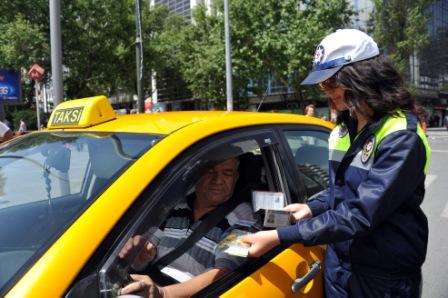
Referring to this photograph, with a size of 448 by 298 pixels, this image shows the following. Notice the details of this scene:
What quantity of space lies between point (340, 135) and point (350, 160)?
0.98 ft

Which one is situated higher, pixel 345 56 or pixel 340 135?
pixel 345 56

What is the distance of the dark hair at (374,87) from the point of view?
1.83m

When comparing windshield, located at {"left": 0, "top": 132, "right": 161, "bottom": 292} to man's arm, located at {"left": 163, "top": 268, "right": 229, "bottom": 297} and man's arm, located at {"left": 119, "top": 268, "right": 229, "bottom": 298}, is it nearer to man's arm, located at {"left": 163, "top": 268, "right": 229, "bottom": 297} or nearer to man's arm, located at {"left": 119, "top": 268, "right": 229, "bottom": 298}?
man's arm, located at {"left": 119, "top": 268, "right": 229, "bottom": 298}

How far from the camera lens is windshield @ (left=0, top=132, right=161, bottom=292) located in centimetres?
157

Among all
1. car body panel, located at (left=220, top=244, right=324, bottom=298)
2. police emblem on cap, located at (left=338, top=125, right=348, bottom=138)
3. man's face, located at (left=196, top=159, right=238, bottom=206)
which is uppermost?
police emblem on cap, located at (left=338, top=125, right=348, bottom=138)

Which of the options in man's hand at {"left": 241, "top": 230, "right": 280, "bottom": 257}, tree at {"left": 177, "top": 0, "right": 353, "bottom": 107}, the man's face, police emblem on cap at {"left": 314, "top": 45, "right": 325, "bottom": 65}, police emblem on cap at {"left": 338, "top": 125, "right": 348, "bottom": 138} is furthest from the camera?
tree at {"left": 177, "top": 0, "right": 353, "bottom": 107}

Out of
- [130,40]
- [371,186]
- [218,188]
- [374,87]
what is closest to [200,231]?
[218,188]

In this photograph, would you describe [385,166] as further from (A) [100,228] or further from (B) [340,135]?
(A) [100,228]

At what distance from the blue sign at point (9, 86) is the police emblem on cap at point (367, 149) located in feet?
42.1

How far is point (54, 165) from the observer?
2.12 metres

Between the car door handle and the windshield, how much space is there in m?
0.83

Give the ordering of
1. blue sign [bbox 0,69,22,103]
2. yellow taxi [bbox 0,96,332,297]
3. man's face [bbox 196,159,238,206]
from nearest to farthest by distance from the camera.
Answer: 1. yellow taxi [bbox 0,96,332,297]
2. man's face [bbox 196,159,238,206]
3. blue sign [bbox 0,69,22,103]

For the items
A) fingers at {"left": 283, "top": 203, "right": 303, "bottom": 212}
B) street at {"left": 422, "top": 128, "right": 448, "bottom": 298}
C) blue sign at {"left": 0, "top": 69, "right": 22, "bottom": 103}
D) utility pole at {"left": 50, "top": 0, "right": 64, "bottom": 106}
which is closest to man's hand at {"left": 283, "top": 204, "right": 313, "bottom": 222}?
fingers at {"left": 283, "top": 203, "right": 303, "bottom": 212}

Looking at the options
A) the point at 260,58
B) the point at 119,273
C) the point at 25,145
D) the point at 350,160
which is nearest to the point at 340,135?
the point at 350,160
